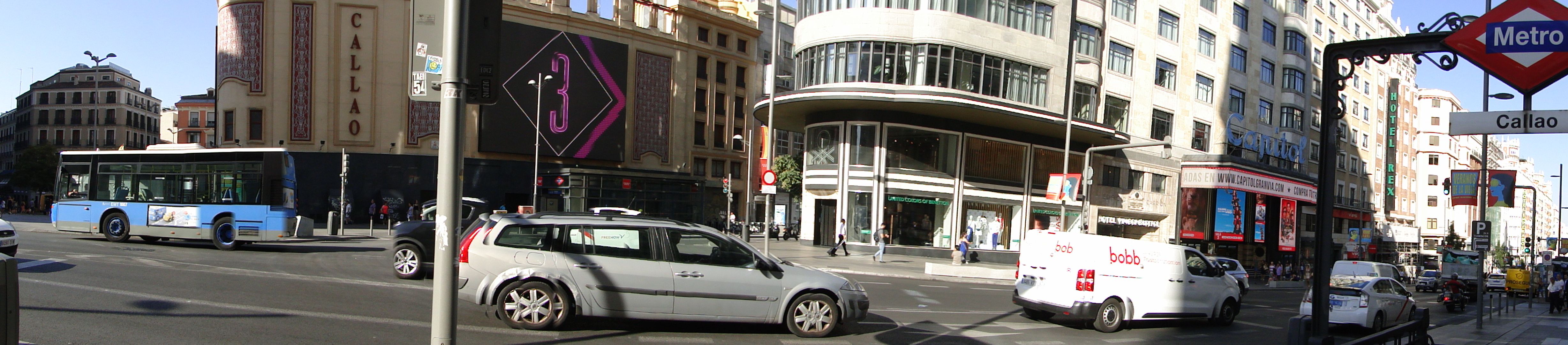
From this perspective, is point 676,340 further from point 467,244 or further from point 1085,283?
point 1085,283

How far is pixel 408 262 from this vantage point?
50.1 ft

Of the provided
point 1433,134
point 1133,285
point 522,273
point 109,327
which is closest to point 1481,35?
point 1133,285

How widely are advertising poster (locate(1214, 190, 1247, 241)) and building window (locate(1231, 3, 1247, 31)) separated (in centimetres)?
900

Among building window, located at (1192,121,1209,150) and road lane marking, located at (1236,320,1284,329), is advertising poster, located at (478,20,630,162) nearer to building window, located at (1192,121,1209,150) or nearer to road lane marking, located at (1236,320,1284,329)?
building window, located at (1192,121,1209,150)

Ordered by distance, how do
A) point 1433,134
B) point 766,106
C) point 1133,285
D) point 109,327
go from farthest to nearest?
point 1433,134, point 766,106, point 1133,285, point 109,327

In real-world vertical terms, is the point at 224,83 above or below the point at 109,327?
above

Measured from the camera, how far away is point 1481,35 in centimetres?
725

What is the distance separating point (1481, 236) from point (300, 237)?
98.2 feet

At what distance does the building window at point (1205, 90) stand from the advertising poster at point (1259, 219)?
7.11 metres

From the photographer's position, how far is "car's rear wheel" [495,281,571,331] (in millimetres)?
9727

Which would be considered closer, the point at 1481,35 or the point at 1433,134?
the point at 1481,35

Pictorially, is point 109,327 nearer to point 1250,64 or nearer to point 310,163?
point 310,163

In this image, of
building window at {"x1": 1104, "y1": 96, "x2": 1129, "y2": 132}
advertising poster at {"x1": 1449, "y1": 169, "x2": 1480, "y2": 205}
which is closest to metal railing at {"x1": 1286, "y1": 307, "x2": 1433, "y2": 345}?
advertising poster at {"x1": 1449, "y1": 169, "x2": 1480, "y2": 205}

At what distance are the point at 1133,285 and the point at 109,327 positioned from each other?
13.0 metres
